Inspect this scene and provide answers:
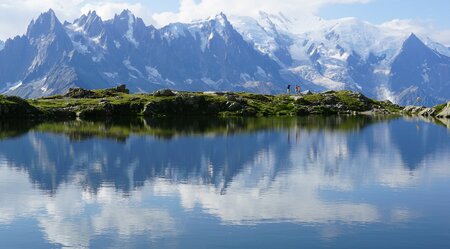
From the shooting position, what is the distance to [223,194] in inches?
2633

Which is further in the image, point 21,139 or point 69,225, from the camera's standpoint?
point 21,139

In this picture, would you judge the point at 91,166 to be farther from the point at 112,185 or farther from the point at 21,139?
the point at 21,139

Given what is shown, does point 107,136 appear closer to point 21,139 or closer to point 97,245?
point 21,139

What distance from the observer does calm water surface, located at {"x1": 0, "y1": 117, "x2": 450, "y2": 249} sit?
48625 millimetres

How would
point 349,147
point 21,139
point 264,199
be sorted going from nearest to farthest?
point 264,199 < point 349,147 < point 21,139

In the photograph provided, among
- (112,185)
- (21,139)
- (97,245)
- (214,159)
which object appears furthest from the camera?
(21,139)

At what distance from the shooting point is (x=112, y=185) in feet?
239

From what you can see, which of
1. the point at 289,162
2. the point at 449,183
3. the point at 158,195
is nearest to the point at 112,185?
the point at 158,195

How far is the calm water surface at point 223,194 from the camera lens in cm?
4862

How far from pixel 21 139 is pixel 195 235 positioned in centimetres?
9652

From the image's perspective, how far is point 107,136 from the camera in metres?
140

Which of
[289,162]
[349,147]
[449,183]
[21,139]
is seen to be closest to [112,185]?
[289,162]

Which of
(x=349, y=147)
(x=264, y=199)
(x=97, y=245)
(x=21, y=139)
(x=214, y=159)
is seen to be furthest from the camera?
(x=21, y=139)

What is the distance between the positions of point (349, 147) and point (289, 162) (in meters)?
28.8
